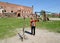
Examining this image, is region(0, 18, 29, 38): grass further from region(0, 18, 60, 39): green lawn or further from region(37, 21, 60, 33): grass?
region(37, 21, 60, 33): grass

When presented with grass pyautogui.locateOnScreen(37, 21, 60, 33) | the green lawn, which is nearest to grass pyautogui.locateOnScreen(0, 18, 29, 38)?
the green lawn

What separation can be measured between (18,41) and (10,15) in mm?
36019

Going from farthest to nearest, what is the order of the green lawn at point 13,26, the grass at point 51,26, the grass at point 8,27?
the grass at point 51,26 → the green lawn at point 13,26 → the grass at point 8,27

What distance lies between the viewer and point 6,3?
200ft

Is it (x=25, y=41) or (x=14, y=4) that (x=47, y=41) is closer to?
(x=25, y=41)

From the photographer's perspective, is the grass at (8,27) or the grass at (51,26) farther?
the grass at (51,26)

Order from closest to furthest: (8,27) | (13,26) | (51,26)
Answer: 1. (8,27)
2. (13,26)
3. (51,26)

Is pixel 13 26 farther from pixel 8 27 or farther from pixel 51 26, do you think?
pixel 51 26

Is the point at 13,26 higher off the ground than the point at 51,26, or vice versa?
the point at 13,26

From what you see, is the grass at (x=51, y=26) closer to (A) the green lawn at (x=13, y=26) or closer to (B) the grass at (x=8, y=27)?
(A) the green lawn at (x=13, y=26)

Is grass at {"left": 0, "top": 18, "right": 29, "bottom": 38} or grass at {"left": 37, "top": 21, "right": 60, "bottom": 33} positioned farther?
grass at {"left": 37, "top": 21, "right": 60, "bottom": 33}

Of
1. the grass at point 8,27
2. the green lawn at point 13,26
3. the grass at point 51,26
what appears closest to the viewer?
the grass at point 8,27

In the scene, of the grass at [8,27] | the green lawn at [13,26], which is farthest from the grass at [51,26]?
the grass at [8,27]

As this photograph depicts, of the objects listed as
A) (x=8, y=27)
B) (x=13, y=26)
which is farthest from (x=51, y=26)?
(x=8, y=27)
